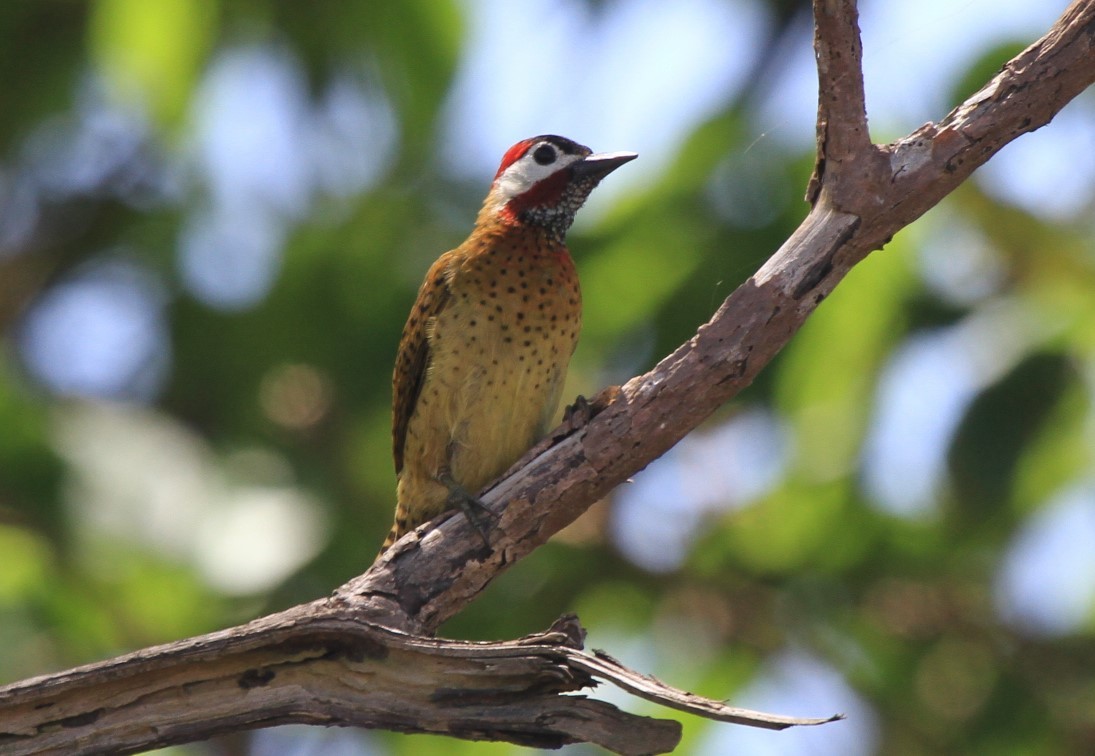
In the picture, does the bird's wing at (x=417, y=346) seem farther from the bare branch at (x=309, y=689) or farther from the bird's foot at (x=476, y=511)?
the bare branch at (x=309, y=689)

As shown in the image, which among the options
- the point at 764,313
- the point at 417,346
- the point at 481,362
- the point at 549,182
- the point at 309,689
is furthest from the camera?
the point at 549,182

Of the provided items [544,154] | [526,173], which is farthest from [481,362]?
[544,154]

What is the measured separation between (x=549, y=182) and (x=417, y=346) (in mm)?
1246

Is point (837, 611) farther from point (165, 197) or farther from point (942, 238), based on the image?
point (165, 197)

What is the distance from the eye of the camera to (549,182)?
22.4 feet

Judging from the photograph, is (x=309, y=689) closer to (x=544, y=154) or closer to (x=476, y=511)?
(x=476, y=511)

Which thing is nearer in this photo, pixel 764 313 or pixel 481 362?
pixel 764 313

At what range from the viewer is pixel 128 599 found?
31.9 feet

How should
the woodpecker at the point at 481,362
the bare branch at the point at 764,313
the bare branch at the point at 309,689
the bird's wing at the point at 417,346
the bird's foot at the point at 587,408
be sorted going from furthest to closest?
the bird's wing at the point at 417,346 → the woodpecker at the point at 481,362 → the bird's foot at the point at 587,408 → the bare branch at the point at 764,313 → the bare branch at the point at 309,689

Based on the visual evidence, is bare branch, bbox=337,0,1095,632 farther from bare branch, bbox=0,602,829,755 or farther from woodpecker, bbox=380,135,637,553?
woodpecker, bbox=380,135,637,553

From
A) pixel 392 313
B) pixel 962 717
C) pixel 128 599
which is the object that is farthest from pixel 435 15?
pixel 962 717

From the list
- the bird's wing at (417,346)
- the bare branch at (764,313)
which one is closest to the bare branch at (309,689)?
the bare branch at (764,313)

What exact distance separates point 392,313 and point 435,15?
2581mm

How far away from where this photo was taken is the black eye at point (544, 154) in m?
7.02
